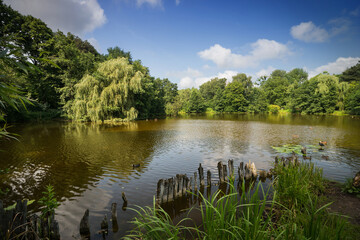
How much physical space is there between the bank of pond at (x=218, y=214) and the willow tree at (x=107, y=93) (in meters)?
25.5

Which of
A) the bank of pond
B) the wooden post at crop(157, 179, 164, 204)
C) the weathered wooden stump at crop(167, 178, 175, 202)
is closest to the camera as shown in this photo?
the bank of pond

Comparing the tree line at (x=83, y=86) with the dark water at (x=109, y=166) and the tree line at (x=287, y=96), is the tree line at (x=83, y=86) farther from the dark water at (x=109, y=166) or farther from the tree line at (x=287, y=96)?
the dark water at (x=109, y=166)

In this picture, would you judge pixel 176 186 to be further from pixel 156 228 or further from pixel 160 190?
pixel 156 228

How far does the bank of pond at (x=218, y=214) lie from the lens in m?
3.06

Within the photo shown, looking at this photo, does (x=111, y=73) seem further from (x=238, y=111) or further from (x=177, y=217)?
(x=238, y=111)

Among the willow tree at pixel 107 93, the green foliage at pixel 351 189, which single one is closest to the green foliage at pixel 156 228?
the green foliage at pixel 351 189

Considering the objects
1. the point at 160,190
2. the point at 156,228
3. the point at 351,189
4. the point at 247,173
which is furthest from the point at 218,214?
the point at 351,189

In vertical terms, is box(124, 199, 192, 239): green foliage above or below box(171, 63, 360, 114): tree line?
below

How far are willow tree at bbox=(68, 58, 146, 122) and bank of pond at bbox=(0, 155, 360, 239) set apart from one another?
83.8ft

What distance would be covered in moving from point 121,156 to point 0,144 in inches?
420

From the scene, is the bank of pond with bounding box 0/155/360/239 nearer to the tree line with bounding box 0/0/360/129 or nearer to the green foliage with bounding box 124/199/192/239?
the green foliage with bounding box 124/199/192/239

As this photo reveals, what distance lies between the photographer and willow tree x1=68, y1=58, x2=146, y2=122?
2919 centimetres

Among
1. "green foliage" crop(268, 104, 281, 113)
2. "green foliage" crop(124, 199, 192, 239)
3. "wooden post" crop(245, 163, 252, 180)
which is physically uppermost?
"green foliage" crop(268, 104, 281, 113)

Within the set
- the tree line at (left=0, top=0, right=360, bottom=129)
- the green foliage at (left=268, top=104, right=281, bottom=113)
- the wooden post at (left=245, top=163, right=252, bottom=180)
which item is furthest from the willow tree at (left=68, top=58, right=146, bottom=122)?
the green foliage at (left=268, top=104, right=281, bottom=113)
